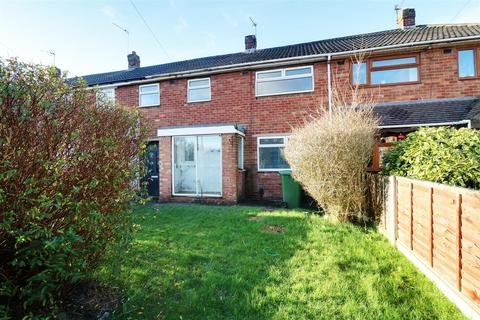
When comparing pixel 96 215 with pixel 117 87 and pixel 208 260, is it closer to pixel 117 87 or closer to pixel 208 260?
pixel 208 260

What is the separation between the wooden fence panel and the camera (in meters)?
2.34


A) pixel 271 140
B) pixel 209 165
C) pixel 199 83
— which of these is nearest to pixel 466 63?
pixel 271 140

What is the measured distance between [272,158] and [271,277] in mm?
6782

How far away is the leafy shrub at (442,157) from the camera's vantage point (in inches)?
140

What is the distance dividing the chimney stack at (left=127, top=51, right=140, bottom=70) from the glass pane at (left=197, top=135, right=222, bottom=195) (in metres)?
10.5

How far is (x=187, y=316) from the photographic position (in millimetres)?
2564

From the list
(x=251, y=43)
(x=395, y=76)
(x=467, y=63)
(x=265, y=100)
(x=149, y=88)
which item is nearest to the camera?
(x=467, y=63)

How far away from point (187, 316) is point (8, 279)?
5.09 ft

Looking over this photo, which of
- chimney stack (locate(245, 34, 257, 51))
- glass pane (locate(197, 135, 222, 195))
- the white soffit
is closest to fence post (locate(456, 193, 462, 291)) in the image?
the white soffit

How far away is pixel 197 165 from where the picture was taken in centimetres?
928

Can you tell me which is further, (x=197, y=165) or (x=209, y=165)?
(x=197, y=165)

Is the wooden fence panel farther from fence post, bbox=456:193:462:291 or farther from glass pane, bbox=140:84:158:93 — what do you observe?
glass pane, bbox=140:84:158:93

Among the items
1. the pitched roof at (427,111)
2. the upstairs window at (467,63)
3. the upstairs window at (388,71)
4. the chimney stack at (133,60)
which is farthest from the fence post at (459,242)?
the chimney stack at (133,60)

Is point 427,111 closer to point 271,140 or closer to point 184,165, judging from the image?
point 271,140
